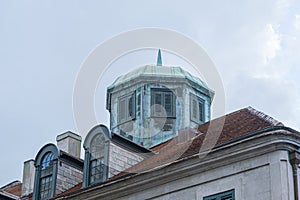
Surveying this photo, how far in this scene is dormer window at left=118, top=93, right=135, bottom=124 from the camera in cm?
3784

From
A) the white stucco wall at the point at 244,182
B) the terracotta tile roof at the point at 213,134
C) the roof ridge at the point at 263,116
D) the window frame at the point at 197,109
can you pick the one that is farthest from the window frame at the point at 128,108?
the white stucco wall at the point at 244,182

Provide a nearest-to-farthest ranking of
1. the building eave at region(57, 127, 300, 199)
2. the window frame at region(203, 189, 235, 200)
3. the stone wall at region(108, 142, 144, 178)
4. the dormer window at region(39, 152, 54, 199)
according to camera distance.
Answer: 1. the building eave at region(57, 127, 300, 199)
2. the window frame at region(203, 189, 235, 200)
3. the stone wall at region(108, 142, 144, 178)
4. the dormer window at region(39, 152, 54, 199)

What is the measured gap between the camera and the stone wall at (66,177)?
99.8ft

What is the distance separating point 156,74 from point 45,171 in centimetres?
844

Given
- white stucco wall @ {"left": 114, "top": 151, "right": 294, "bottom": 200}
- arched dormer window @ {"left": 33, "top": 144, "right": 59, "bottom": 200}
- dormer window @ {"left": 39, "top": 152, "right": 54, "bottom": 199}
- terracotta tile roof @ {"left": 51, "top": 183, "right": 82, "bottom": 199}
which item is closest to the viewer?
white stucco wall @ {"left": 114, "top": 151, "right": 294, "bottom": 200}

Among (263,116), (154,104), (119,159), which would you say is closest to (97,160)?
(119,159)

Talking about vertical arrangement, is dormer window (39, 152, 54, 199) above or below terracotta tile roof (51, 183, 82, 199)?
above

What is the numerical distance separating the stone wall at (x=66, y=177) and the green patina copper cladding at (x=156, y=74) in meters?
7.68

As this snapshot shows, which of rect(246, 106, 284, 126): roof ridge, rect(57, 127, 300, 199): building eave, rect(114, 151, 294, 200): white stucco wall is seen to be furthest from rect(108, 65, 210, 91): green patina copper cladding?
rect(114, 151, 294, 200): white stucco wall

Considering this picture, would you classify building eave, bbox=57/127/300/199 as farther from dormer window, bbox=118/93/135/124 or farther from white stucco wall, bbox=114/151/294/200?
dormer window, bbox=118/93/135/124

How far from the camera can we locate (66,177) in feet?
101

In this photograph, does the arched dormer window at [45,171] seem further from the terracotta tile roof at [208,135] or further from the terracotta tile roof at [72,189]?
the terracotta tile roof at [208,135]

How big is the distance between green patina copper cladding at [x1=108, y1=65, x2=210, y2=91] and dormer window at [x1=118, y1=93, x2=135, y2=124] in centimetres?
77

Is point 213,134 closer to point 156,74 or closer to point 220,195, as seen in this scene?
point 220,195
